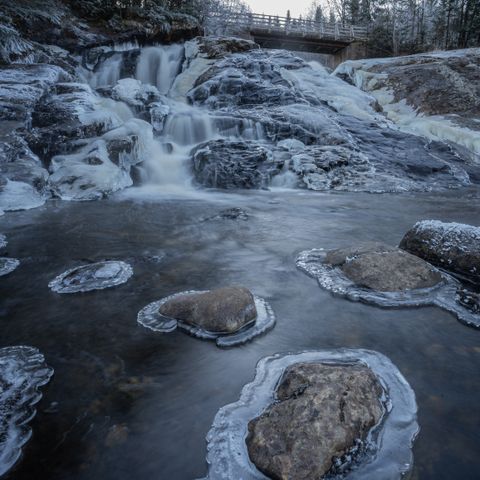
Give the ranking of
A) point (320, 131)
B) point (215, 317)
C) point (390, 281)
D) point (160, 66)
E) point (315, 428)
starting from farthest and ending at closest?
point (160, 66) < point (320, 131) < point (390, 281) < point (215, 317) < point (315, 428)

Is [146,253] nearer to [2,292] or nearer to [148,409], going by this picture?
[2,292]

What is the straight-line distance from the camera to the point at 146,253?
15.8 ft

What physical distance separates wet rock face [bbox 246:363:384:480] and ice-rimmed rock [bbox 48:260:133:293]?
233 centimetres

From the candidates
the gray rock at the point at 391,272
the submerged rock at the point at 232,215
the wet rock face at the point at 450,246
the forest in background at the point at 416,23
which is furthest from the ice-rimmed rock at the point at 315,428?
the forest in background at the point at 416,23

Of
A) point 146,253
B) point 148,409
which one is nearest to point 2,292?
point 146,253

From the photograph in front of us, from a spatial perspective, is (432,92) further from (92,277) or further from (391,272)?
(92,277)

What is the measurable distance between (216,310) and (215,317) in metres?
0.05

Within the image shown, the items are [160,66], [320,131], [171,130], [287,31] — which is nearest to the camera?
[171,130]

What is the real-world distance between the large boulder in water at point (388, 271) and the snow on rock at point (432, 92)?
12278 millimetres

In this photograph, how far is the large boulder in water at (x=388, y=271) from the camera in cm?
354

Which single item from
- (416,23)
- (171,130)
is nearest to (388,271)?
(171,130)

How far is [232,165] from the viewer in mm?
10094

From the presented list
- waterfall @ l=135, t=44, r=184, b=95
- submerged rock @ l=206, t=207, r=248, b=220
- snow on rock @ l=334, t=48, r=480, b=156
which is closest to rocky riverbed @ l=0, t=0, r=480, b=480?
submerged rock @ l=206, t=207, r=248, b=220

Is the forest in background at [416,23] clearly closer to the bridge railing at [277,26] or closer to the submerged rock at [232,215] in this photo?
the bridge railing at [277,26]
